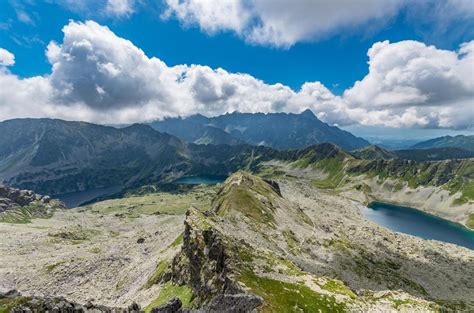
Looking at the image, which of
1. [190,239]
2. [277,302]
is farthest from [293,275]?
[190,239]

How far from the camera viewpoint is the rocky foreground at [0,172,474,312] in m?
53.1

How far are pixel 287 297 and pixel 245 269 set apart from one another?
1092cm

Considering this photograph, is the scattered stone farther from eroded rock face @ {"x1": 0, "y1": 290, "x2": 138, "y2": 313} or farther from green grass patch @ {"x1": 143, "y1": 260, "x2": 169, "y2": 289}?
green grass patch @ {"x1": 143, "y1": 260, "x2": 169, "y2": 289}

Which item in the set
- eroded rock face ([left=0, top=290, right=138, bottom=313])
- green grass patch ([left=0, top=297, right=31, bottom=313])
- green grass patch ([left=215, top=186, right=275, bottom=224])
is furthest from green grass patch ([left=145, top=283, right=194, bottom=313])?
green grass patch ([left=215, top=186, right=275, bottom=224])

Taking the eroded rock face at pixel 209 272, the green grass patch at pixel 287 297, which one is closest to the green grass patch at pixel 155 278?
the eroded rock face at pixel 209 272

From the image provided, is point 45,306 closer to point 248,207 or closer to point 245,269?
point 245,269

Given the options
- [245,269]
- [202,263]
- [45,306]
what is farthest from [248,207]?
[45,306]

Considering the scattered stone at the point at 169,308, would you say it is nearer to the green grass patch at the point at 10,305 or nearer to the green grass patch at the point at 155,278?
the green grass patch at the point at 10,305

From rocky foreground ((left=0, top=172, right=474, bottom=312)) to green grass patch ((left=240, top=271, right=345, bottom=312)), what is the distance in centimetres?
21

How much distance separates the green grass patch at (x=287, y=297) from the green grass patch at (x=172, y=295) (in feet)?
53.5

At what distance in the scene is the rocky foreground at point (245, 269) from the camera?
53.1 meters

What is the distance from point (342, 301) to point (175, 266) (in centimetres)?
4516

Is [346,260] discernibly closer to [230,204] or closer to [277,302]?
[230,204]

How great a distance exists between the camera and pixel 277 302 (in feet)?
155
